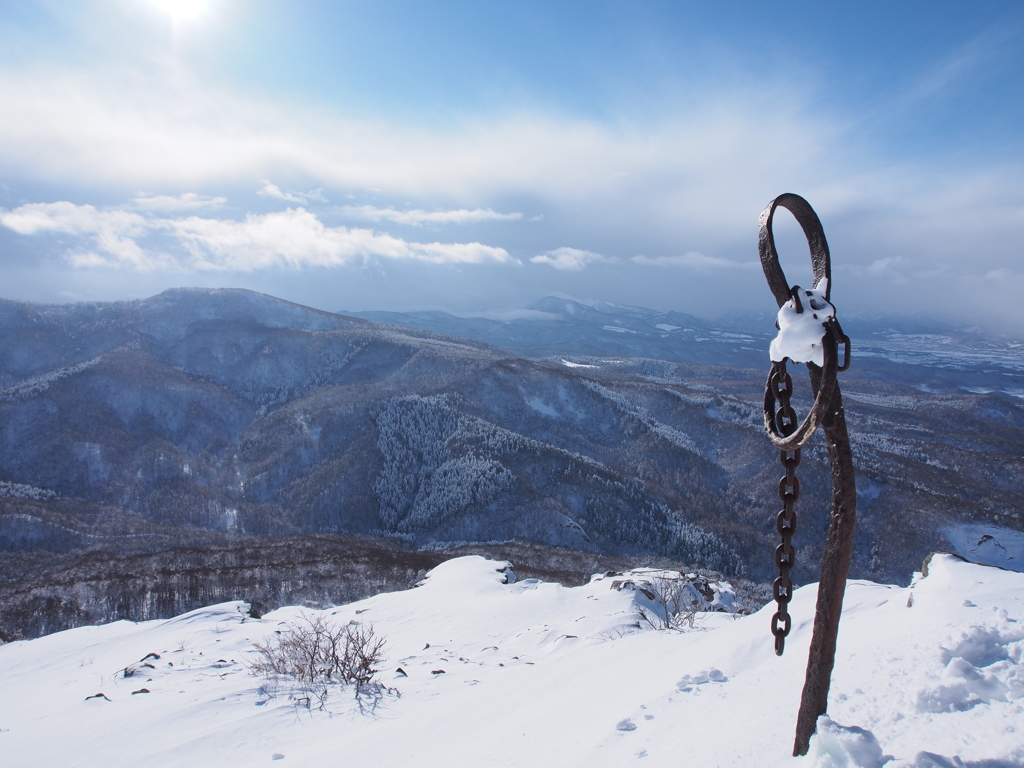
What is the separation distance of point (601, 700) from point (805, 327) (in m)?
8.17

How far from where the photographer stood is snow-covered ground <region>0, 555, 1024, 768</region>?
498 cm

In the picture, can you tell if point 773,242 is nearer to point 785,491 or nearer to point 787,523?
point 785,491

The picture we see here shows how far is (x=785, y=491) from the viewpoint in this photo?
14.2 ft

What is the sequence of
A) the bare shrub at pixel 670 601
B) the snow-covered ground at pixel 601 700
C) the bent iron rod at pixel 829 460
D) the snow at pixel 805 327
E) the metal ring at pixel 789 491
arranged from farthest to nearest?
the bare shrub at pixel 670 601
the snow-covered ground at pixel 601 700
the metal ring at pixel 789 491
the bent iron rod at pixel 829 460
the snow at pixel 805 327

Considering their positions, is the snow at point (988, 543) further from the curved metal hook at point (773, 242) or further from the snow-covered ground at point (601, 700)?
the curved metal hook at point (773, 242)

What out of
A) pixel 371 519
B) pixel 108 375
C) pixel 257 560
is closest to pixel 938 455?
pixel 371 519

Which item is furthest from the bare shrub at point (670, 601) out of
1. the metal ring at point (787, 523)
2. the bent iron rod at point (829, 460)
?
the metal ring at point (787, 523)

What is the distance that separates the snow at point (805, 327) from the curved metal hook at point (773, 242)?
49 centimetres

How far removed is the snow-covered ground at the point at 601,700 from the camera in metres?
4.98

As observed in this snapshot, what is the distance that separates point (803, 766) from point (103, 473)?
140003 millimetres

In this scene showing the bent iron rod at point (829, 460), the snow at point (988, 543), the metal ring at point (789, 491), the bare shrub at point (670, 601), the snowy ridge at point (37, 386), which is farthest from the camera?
the snowy ridge at point (37, 386)

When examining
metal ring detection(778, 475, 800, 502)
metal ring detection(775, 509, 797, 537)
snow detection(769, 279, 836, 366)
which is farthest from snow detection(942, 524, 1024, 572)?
snow detection(769, 279, 836, 366)

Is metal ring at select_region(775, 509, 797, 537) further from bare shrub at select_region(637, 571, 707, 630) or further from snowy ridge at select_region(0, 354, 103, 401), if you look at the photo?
snowy ridge at select_region(0, 354, 103, 401)

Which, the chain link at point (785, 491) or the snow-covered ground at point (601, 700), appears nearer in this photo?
the chain link at point (785, 491)
